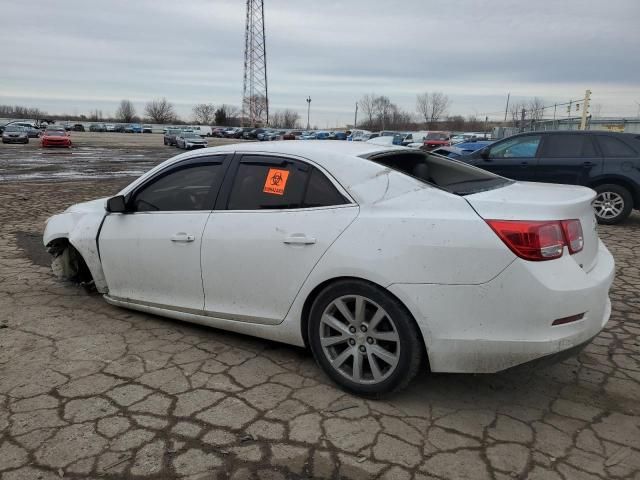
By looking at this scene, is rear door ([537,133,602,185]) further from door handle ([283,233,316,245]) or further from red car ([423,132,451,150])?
red car ([423,132,451,150])

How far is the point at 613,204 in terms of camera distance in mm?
8328

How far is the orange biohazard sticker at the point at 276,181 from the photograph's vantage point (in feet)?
11.0

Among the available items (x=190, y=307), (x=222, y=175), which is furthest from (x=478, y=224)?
(x=190, y=307)

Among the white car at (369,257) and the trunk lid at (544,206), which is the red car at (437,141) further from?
the trunk lid at (544,206)

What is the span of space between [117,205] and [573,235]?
324 cm

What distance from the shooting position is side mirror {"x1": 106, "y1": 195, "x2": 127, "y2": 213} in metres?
4.06

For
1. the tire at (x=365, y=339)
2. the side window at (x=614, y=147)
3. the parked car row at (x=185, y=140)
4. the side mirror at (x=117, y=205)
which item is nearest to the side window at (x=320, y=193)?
the tire at (x=365, y=339)

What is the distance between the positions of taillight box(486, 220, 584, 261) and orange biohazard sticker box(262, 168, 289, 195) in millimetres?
1327

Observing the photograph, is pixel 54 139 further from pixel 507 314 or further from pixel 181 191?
pixel 507 314

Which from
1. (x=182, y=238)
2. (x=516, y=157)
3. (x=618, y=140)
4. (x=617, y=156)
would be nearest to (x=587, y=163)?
(x=617, y=156)

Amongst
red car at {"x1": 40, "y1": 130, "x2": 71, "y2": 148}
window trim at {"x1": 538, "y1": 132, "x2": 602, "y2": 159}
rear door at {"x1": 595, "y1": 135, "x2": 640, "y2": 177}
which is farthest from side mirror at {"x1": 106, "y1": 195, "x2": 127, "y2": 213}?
red car at {"x1": 40, "y1": 130, "x2": 71, "y2": 148}

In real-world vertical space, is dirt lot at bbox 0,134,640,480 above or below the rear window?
below

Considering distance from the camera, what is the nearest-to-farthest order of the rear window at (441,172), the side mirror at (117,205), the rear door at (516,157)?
the rear window at (441,172)
the side mirror at (117,205)
the rear door at (516,157)

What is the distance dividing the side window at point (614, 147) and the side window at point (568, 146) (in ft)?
0.52
